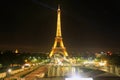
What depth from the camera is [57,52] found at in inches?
3868

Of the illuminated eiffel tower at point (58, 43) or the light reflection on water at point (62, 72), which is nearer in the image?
the light reflection on water at point (62, 72)

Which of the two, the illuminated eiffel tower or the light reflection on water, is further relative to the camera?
the illuminated eiffel tower

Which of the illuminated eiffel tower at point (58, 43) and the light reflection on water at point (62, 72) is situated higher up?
the illuminated eiffel tower at point (58, 43)

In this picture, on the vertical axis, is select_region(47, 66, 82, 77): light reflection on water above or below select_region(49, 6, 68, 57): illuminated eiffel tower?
→ below

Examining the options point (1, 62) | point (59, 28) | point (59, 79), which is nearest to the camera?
point (59, 79)

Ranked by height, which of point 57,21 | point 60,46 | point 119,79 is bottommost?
point 119,79

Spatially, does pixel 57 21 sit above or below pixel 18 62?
above

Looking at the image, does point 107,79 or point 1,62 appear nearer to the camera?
point 107,79

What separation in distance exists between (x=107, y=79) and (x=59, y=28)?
67.3 m

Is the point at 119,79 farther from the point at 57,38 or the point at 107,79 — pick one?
the point at 57,38

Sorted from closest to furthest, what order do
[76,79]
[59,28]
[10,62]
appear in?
1. [76,79]
2. [10,62]
3. [59,28]

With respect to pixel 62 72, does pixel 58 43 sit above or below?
above

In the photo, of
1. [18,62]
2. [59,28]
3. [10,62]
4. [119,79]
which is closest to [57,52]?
[59,28]

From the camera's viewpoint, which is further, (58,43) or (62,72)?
(58,43)
